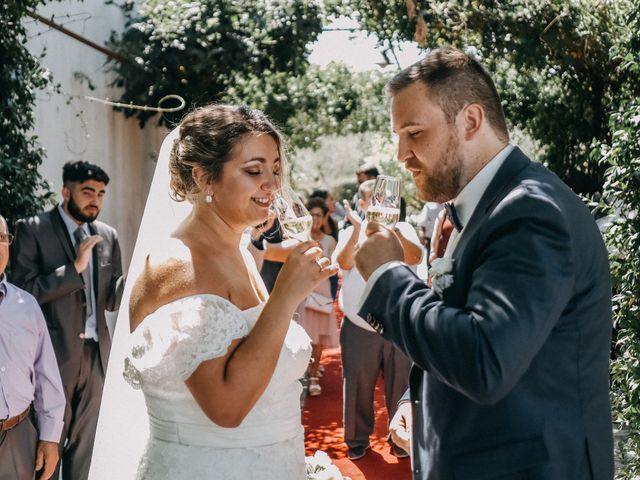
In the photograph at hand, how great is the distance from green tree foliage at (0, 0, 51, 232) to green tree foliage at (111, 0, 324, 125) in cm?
313

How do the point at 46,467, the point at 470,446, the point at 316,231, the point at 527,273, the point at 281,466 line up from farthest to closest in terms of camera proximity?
the point at 316,231, the point at 46,467, the point at 281,466, the point at 470,446, the point at 527,273

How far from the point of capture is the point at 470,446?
1.87 m

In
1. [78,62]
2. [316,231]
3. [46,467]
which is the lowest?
[46,467]

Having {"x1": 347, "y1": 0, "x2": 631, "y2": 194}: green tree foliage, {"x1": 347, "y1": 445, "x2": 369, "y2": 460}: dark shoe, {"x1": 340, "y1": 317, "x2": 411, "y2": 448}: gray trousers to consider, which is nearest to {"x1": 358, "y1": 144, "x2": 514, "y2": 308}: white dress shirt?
{"x1": 340, "y1": 317, "x2": 411, "y2": 448}: gray trousers

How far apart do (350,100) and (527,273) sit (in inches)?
409

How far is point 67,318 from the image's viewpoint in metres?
5.05

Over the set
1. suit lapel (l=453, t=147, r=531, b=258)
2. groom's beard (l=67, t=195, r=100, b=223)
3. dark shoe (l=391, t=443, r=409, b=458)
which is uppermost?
groom's beard (l=67, t=195, r=100, b=223)

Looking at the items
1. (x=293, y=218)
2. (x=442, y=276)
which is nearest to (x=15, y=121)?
(x=293, y=218)

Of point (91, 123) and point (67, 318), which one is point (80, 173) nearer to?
point (67, 318)

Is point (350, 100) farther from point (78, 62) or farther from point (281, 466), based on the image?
point (281, 466)

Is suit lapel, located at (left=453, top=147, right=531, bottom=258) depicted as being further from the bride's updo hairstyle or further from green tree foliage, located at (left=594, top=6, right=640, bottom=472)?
green tree foliage, located at (left=594, top=6, right=640, bottom=472)

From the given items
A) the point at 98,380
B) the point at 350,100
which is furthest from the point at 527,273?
the point at 350,100

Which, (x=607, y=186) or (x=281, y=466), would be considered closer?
(x=281, y=466)

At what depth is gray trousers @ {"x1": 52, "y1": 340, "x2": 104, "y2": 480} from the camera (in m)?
5.06
